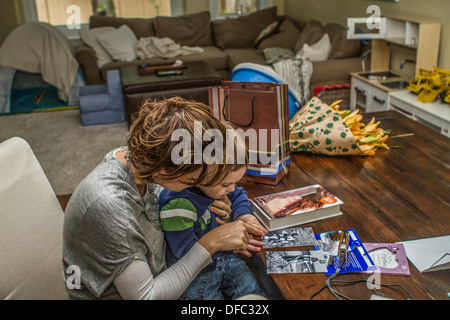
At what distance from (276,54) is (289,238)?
12.5 ft

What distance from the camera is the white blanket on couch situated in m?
5.11

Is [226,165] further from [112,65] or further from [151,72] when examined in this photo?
[112,65]

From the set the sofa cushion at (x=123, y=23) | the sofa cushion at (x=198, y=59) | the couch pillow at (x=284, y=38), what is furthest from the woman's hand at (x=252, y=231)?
the sofa cushion at (x=123, y=23)

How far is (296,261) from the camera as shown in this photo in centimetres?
108

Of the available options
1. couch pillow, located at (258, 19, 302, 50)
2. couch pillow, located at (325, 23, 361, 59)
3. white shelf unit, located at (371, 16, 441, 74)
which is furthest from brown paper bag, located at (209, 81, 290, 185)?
couch pillow, located at (258, 19, 302, 50)

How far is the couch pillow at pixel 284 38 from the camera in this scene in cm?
524

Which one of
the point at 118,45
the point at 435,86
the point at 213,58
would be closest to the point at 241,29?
the point at 213,58

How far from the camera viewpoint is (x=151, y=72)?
4105 millimetres

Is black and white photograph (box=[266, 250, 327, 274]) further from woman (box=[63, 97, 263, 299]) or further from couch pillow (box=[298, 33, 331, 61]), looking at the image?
couch pillow (box=[298, 33, 331, 61])

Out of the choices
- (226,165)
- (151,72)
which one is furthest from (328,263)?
(151,72)

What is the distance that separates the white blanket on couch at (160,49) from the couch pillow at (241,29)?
1.48ft

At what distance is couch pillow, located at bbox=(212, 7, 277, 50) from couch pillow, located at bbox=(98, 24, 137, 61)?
3.84ft

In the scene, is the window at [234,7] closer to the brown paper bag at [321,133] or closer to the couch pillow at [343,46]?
the couch pillow at [343,46]

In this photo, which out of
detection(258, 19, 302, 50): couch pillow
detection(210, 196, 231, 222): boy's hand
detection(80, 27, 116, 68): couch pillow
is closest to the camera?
detection(210, 196, 231, 222): boy's hand
